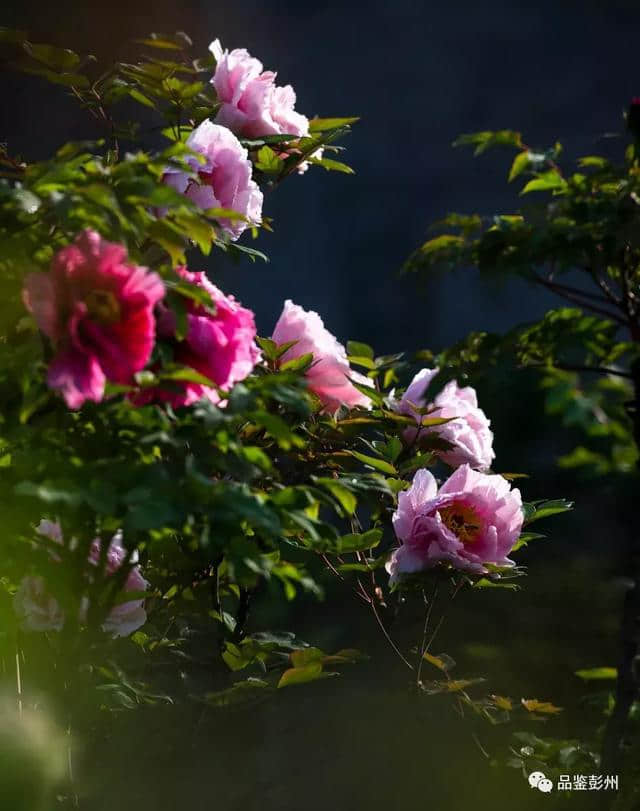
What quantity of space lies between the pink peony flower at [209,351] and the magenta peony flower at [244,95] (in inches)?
16.1

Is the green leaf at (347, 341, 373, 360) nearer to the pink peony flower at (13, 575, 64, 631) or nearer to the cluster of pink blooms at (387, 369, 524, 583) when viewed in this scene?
the cluster of pink blooms at (387, 369, 524, 583)

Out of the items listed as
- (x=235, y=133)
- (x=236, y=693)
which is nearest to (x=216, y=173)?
(x=235, y=133)

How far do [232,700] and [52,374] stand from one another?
23.4 inches

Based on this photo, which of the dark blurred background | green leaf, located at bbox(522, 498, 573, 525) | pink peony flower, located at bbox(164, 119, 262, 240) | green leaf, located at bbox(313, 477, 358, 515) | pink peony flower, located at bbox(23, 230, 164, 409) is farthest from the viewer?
the dark blurred background

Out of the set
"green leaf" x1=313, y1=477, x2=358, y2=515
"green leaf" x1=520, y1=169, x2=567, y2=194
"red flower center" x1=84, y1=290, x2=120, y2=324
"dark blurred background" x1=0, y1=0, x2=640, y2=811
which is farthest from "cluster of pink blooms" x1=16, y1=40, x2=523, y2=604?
"dark blurred background" x1=0, y1=0, x2=640, y2=811

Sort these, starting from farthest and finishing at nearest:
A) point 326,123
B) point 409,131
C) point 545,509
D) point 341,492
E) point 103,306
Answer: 1. point 409,131
2. point 326,123
3. point 545,509
4. point 341,492
5. point 103,306

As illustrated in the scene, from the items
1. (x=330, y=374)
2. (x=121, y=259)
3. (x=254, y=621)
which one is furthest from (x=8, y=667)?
(x=254, y=621)

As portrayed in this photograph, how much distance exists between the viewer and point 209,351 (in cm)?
84

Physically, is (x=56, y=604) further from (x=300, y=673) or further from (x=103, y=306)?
(x=103, y=306)

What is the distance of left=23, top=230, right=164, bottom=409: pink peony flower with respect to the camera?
29.8 inches

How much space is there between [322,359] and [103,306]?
0.40m

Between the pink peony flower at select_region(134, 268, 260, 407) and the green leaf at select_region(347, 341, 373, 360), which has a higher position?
the pink peony flower at select_region(134, 268, 260, 407)

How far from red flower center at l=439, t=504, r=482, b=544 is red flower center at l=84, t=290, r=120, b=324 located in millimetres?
509

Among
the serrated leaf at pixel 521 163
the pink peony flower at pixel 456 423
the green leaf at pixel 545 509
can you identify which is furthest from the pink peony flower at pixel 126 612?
the serrated leaf at pixel 521 163
